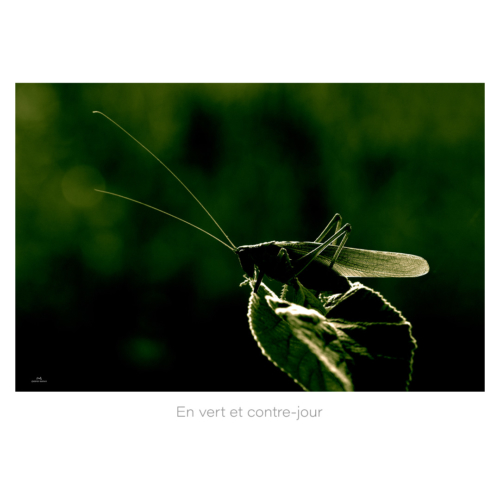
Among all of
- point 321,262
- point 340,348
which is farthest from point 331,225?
point 340,348

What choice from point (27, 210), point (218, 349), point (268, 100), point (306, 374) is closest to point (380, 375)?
point (306, 374)

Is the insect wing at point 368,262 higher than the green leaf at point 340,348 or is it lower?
higher

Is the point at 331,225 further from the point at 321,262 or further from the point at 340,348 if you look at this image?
the point at 340,348

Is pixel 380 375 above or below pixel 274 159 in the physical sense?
below

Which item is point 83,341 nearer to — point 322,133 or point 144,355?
point 144,355

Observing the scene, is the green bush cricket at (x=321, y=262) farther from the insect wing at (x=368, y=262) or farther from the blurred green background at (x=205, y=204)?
the blurred green background at (x=205, y=204)

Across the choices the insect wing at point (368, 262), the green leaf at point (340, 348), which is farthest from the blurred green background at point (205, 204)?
the green leaf at point (340, 348)

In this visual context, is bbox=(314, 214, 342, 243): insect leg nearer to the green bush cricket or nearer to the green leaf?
the green bush cricket
